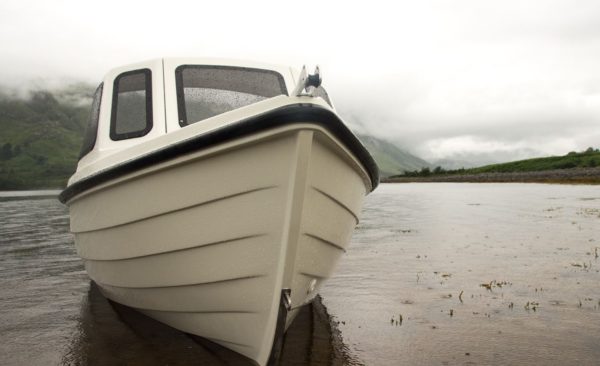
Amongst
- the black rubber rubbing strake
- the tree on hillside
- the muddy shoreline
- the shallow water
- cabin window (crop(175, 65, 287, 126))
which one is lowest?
the muddy shoreline

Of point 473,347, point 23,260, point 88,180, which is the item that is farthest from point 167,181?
point 23,260

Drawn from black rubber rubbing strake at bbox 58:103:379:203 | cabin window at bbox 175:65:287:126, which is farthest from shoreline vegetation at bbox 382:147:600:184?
black rubber rubbing strake at bbox 58:103:379:203

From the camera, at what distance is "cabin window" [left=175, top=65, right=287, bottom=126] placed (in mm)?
5707

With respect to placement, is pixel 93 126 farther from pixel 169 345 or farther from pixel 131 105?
pixel 169 345

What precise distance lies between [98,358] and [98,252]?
51.4 inches

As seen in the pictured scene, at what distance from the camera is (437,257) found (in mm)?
9867

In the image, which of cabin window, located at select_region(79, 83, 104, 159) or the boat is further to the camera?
cabin window, located at select_region(79, 83, 104, 159)

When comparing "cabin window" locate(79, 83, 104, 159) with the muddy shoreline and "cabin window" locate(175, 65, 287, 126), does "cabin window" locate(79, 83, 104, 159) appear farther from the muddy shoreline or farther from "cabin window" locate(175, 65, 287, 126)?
the muddy shoreline

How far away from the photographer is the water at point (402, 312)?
477cm

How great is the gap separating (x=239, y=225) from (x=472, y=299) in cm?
414

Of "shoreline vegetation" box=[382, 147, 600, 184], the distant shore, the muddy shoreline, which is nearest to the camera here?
the muddy shoreline

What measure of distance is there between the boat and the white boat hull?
0.03 ft

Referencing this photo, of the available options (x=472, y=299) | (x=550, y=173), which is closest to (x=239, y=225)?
(x=472, y=299)

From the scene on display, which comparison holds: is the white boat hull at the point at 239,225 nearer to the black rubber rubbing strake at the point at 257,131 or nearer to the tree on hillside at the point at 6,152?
the black rubber rubbing strake at the point at 257,131
